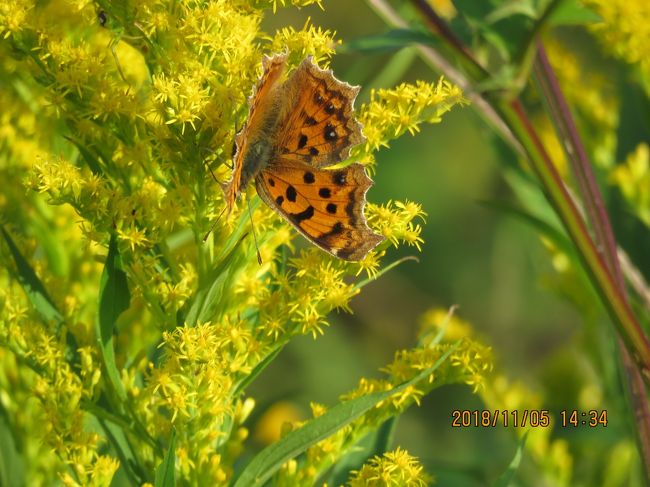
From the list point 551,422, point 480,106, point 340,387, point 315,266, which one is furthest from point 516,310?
point 315,266

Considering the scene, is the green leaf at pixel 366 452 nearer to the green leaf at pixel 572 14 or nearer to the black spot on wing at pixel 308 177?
the black spot on wing at pixel 308 177

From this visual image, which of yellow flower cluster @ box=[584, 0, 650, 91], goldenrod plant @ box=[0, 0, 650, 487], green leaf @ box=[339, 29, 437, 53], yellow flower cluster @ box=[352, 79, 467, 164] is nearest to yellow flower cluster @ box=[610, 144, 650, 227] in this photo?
yellow flower cluster @ box=[584, 0, 650, 91]

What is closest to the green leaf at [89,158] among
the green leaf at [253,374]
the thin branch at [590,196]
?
the green leaf at [253,374]

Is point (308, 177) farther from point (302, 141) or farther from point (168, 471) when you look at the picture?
point (168, 471)
